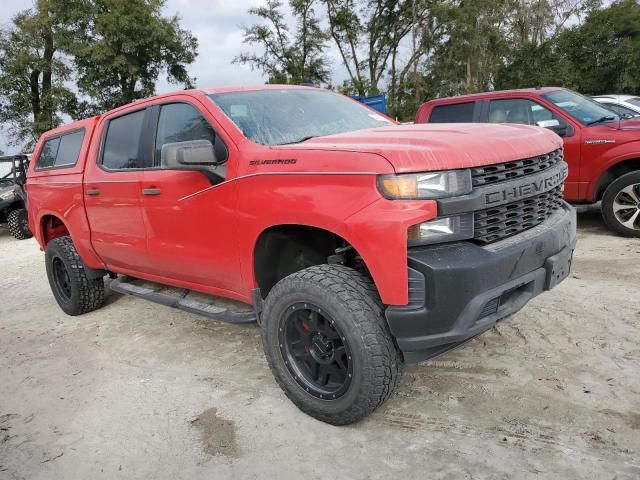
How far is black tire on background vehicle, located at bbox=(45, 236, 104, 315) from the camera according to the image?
500cm

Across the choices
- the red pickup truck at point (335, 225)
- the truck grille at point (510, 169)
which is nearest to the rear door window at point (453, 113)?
the red pickup truck at point (335, 225)

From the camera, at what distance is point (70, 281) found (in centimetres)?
505

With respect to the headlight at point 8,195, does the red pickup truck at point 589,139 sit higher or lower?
higher

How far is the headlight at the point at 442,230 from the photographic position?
94.4 inches

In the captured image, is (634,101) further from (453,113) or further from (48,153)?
(48,153)

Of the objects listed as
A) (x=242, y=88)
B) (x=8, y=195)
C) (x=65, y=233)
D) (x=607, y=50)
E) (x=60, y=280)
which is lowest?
(x=60, y=280)

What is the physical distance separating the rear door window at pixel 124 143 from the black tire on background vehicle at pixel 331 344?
1.84m

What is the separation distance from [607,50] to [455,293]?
28.1m

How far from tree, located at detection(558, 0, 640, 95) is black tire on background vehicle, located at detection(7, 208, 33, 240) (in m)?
23.5

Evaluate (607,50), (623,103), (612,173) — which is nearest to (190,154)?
(612,173)

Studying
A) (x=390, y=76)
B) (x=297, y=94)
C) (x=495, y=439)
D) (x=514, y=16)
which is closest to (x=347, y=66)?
(x=390, y=76)

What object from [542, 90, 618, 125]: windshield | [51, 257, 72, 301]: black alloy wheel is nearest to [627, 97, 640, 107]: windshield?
[542, 90, 618, 125]: windshield

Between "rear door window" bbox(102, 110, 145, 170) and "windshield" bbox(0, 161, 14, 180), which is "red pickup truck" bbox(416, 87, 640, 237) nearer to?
"rear door window" bbox(102, 110, 145, 170)

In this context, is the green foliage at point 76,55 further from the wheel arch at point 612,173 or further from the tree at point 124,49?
the wheel arch at point 612,173
